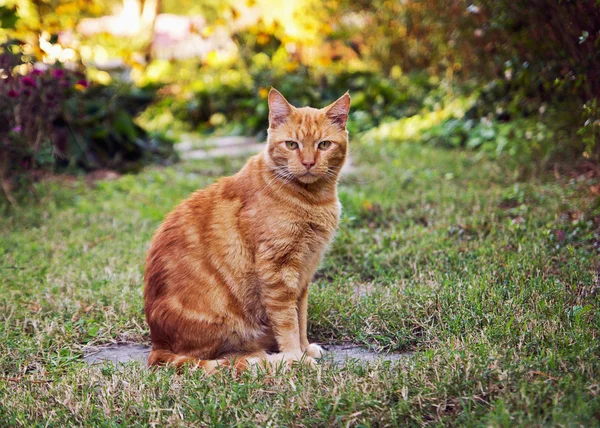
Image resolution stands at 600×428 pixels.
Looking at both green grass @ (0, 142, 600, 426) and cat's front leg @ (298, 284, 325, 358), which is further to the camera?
cat's front leg @ (298, 284, 325, 358)

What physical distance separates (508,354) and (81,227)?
142 inches

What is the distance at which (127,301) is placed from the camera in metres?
3.41

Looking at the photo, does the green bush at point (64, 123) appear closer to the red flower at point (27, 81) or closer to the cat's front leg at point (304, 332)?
the red flower at point (27, 81)

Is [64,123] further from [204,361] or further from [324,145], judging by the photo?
[204,361]

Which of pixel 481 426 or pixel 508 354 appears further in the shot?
pixel 508 354

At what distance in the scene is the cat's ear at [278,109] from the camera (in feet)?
9.75

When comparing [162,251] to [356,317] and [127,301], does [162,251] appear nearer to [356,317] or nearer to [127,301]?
[127,301]

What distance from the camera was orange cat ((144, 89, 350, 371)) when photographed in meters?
2.70

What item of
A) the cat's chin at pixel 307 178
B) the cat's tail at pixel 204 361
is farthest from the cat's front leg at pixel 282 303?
the cat's chin at pixel 307 178

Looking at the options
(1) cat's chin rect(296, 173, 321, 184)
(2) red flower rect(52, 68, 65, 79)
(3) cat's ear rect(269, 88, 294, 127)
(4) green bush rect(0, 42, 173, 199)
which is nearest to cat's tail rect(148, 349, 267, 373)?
(1) cat's chin rect(296, 173, 321, 184)

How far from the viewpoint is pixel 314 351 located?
2.79 metres

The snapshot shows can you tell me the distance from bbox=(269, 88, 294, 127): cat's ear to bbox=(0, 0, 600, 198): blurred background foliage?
5.49 feet

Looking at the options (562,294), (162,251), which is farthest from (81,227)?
(562,294)

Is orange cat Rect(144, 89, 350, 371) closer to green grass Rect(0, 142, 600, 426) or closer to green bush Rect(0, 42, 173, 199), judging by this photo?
green grass Rect(0, 142, 600, 426)
